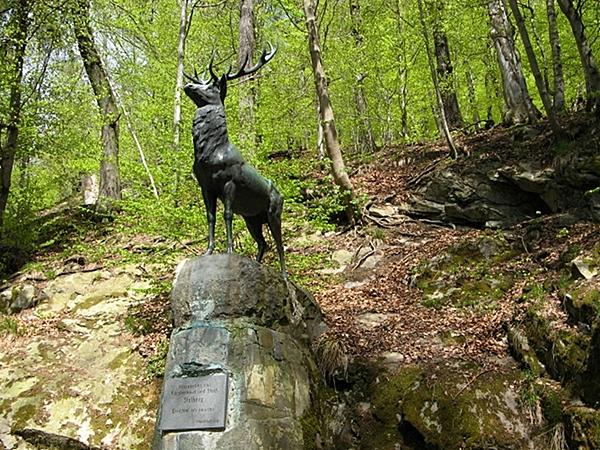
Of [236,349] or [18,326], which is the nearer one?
[236,349]

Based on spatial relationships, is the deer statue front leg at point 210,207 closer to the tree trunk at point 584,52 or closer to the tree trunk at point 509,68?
the tree trunk at point 584,52

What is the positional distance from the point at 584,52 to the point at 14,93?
1181 cm

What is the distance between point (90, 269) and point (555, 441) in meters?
8.88

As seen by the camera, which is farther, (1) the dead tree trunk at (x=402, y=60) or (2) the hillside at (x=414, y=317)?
(1) the dead tree trunk at (x=402, y=60)

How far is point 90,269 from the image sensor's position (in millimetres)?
10109

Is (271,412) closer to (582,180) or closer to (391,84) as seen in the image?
(582,180)

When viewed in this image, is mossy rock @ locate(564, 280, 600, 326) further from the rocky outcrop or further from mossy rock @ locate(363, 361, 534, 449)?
the rocky outcrop

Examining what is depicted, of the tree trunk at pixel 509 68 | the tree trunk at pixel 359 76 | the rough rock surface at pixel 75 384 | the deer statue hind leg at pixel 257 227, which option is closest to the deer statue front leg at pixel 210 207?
the deer statue hind leg at pixel 257 227

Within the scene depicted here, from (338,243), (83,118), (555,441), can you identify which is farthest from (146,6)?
(555,441)

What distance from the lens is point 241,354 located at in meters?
4.78

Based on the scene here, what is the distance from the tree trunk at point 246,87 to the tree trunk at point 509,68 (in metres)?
6.01

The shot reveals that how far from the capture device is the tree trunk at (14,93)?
10.7 m

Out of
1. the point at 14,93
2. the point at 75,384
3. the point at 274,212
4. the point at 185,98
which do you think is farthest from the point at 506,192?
the point at 14,93

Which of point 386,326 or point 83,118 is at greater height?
point 83,118
